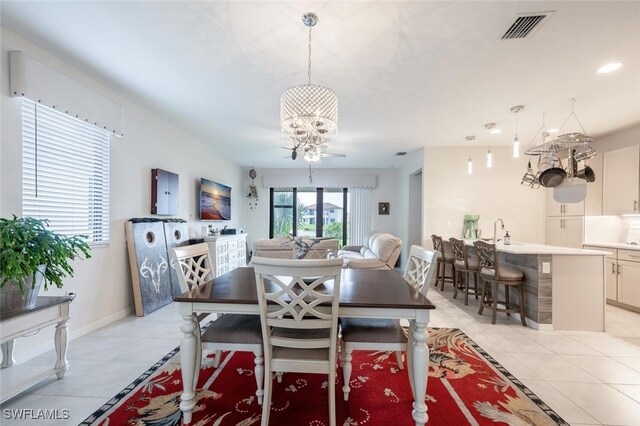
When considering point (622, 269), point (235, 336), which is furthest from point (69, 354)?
point (622, 269)

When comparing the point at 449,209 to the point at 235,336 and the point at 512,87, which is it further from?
the point at 235,336

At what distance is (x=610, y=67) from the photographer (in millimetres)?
2541

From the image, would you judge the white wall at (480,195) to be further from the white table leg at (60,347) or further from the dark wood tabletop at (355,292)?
the white table leg at (60,347)

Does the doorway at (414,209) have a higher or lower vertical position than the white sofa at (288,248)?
higher

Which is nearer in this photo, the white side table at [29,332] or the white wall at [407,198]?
the white side table at [29,332]

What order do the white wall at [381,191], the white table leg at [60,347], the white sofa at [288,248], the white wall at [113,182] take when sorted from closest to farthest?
the white table leg at [60,347] → the white wall at [113,182] → the white sofa at [288,248] → the white wall at [381,191]

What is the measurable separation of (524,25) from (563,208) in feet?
13.4

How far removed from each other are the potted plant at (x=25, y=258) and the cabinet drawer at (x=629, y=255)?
6.22m

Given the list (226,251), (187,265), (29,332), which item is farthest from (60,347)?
(226,251)

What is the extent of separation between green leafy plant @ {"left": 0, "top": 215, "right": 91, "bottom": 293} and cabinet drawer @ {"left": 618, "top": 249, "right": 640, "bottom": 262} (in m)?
6.22

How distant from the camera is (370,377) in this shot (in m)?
2.11

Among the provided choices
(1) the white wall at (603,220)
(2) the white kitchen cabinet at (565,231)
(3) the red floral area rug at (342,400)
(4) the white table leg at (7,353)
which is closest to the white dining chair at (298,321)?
(3) the red floral area rug at (342,400)

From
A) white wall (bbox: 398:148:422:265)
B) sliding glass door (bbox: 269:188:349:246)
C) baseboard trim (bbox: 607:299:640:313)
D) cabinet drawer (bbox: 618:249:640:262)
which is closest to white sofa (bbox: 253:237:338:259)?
white wall (bbox: 398:148:422:265)

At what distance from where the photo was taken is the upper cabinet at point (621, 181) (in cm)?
387
